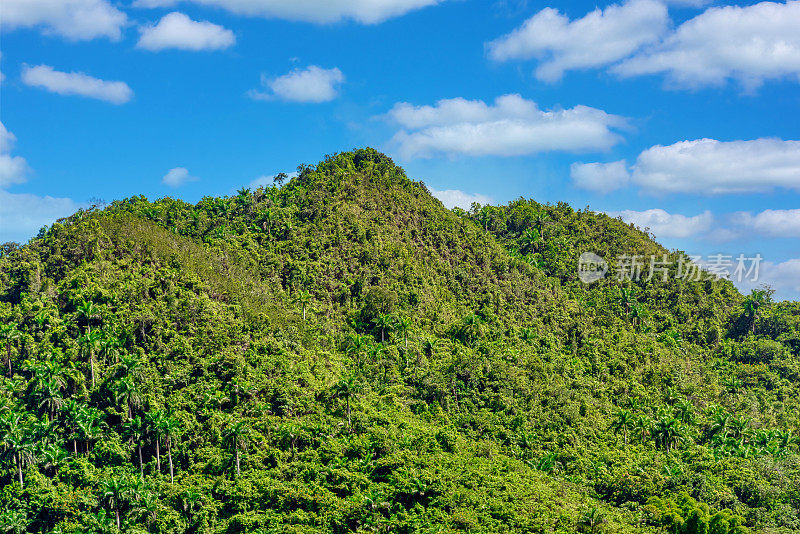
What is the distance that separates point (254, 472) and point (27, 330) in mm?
30247

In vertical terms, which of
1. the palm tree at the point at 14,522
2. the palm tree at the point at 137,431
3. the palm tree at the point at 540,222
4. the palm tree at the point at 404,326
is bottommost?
the palm tree at the point at 14,522

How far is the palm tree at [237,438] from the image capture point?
191ft

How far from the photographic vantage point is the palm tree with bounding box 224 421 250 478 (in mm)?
58119

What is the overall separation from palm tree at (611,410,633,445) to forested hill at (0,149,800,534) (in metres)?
0.25

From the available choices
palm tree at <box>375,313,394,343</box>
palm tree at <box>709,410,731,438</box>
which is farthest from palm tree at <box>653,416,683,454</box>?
palm tree at <box>375,313,394,343</box>

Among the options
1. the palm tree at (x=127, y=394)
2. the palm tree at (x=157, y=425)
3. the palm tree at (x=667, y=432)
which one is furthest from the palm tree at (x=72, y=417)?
the palm tree at (x=667, y=432)

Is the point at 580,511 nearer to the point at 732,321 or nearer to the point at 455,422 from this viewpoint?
the point at 455,422

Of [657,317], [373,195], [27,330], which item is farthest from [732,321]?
[27,330]

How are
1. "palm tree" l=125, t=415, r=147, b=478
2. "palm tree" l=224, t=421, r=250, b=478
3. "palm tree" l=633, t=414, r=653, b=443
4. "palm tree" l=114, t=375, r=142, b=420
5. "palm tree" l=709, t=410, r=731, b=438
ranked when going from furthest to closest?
1. "palm tree" l=709, t=410, r=731, b=438
2. "palm tree" l=633, t=414, r=653, b=443
3. "palm tree" l=114, t=375, r=142, b=420
4. "palm tree" l=125, t=415, r=147, b=478
5. "palm tree" l=224, t=421, r=250, b=478

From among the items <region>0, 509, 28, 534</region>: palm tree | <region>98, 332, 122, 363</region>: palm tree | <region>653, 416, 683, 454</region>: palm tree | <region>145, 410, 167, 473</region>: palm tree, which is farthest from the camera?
<region>653, 416, 683, 454</region>: palm tree

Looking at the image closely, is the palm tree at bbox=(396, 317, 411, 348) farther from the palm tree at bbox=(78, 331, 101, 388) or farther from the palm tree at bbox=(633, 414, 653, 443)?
the palm tree at bbox=(78, 331, 101, 388)

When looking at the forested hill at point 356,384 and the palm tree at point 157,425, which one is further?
the palm tree at point 157,425

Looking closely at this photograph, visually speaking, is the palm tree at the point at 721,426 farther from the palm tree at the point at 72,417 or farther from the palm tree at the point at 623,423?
the palm tree at the point at 72,417

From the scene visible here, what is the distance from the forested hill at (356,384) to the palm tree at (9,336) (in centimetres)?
28
